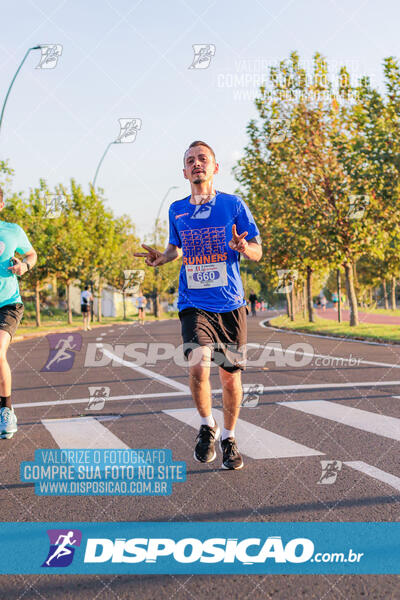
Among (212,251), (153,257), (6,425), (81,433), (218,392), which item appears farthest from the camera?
(218,392)

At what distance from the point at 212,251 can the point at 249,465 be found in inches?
58.5

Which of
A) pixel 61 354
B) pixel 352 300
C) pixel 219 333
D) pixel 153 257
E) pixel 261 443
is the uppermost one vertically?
pixel 153 257

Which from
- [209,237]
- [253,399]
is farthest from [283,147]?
[209,237]

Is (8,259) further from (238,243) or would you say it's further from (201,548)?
(201,548)

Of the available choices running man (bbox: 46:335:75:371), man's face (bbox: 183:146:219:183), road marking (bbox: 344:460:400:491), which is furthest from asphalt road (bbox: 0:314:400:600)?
running man (bbox: 46:335:75:371)

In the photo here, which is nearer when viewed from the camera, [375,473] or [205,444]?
[375,473]

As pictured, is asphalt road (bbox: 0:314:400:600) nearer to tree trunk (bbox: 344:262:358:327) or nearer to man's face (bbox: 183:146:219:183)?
man's face (bbox: 183:146:219:183)

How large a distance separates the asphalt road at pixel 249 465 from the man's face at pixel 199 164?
6.53 ft

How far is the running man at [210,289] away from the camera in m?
4.44

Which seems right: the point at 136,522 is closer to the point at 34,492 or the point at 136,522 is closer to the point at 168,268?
the point at 34,492

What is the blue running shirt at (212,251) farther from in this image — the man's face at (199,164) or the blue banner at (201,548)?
the blue banner at (201,548)

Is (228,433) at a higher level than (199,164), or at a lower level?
lower

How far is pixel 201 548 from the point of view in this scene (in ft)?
9.64

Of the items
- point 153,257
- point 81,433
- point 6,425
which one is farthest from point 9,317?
point 153,257
